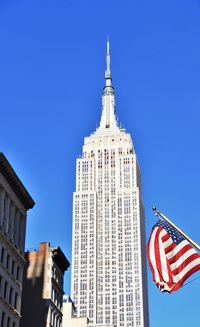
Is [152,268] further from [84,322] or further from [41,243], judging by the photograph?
[84,322]

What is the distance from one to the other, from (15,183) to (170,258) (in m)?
42.2

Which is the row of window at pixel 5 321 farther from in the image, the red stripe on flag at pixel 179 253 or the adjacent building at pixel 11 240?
the red stripe on flag at pixel 179 253

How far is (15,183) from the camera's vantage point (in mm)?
78625

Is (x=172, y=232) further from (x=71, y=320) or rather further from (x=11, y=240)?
(x=71, y=320)

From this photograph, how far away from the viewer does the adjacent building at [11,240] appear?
72.2m

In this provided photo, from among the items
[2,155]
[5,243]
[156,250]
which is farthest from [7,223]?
[156,250]

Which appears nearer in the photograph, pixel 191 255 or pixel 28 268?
pixel 191 255

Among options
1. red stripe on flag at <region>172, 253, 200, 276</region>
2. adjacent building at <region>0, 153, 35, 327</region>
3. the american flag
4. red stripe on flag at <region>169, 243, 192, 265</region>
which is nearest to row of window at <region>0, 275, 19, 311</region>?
adjacent building at <region>0, 153, 35, 327</region>

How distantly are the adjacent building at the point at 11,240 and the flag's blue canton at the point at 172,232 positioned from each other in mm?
34229

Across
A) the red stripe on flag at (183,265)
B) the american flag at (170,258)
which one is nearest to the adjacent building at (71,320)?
the american flag at (170,258)

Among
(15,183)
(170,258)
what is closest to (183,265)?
(170,258)

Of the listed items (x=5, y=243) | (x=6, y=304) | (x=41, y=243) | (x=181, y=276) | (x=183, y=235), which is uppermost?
(x=41, y=243)

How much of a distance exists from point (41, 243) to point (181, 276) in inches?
2396

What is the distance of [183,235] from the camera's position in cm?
3881
